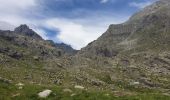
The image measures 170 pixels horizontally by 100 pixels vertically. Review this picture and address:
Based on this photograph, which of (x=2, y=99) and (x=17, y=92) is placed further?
(x=17, y=92)

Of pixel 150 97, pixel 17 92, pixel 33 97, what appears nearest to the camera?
pixel 150 97

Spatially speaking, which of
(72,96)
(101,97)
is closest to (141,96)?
(101,97)

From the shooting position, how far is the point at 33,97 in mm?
43219

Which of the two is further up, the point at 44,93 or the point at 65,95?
the point at 44,93

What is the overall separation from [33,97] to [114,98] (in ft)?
34.2

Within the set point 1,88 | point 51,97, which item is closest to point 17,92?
point 1,88

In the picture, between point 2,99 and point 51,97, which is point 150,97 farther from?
point 2,99

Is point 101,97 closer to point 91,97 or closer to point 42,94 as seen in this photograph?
point 91,97

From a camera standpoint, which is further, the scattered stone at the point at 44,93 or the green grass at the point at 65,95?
the scattered stone at the point at 44,93

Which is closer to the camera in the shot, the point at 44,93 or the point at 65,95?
the point at 65,95

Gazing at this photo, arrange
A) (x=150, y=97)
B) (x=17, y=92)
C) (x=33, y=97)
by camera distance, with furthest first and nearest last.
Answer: (x=17, y=92)
(x=33, y=97)
(x=150, y=97)

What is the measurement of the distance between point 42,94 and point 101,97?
312 inches

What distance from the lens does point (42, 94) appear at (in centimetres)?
4347

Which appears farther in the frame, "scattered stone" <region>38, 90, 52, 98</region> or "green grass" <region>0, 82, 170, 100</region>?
"scattered stone" <region>38, 90, 52, 98</region>
